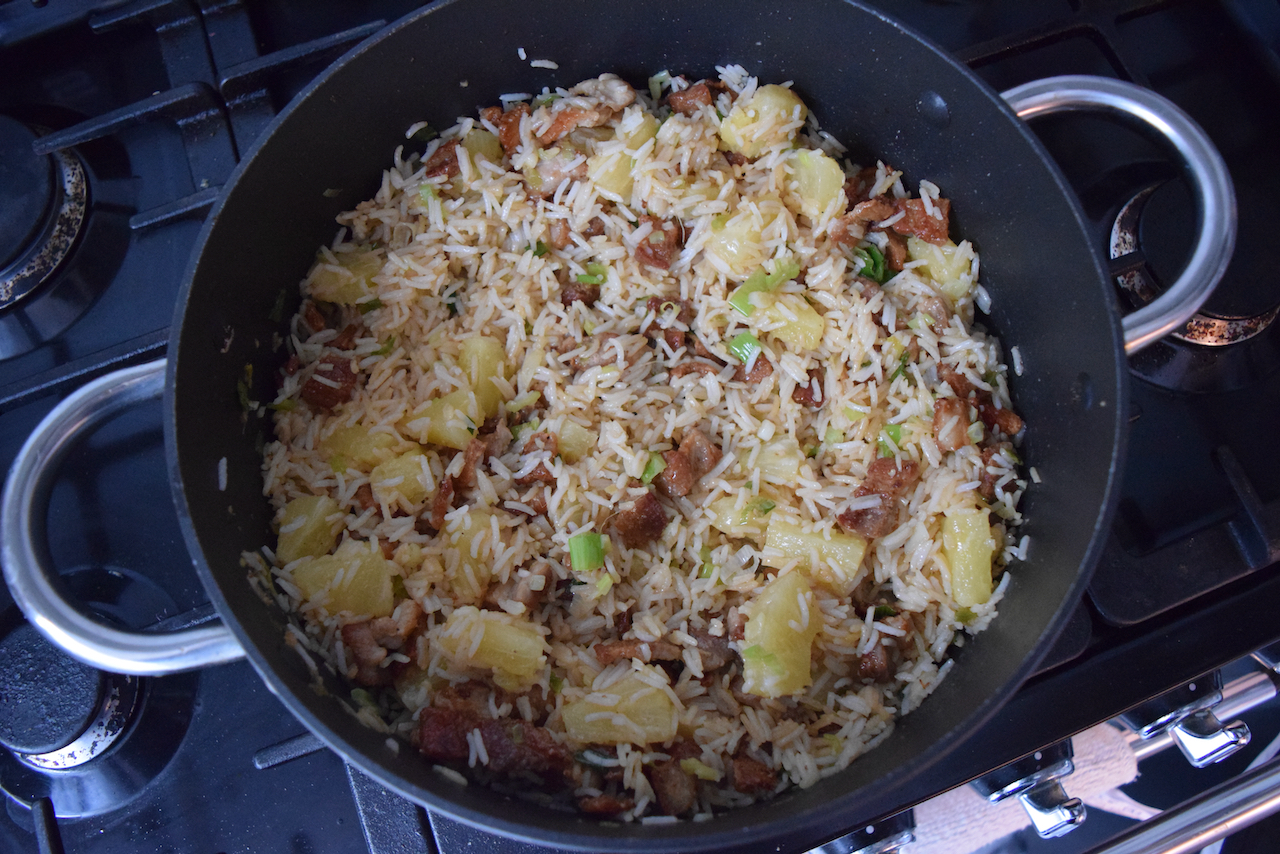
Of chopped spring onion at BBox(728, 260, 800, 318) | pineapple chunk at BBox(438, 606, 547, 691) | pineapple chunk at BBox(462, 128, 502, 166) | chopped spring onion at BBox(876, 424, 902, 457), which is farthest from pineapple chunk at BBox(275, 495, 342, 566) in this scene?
chopped spring onion at BBox(876, 424, 902, 457)

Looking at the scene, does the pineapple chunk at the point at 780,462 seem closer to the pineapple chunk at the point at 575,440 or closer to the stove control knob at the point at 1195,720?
the pineapple chunk at the point at 575,440

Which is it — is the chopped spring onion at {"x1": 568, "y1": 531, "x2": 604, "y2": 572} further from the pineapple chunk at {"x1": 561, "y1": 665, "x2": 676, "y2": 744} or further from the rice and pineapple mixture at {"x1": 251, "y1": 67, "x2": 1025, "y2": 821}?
the pineapple chunk at {"x1": 561, "y1": 665, "x2": 676, "y2": 744}

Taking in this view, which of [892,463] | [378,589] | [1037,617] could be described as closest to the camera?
[1037,617]

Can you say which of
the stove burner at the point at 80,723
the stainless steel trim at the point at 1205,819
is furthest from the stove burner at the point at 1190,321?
the stove burner at the point at 80,723

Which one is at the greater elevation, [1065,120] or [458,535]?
[1065,120]

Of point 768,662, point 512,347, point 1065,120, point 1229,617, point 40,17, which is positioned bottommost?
point 1229,617

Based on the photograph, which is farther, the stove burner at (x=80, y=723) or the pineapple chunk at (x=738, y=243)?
the pineapple chunk at (x=738, y=243)

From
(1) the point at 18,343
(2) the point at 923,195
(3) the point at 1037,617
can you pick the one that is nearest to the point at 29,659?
(1) the point at 18,343

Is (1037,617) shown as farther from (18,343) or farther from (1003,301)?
(18,343)
